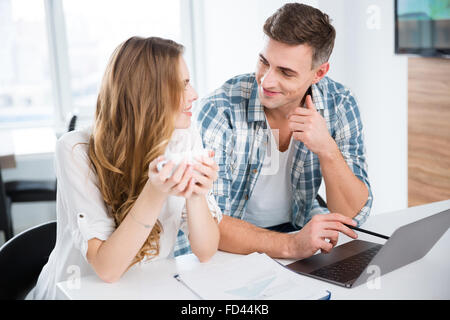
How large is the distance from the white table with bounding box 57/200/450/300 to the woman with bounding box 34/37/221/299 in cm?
4

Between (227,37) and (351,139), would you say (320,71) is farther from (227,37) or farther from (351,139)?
(227,37)


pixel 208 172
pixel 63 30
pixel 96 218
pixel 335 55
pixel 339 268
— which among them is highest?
pixel 63 30

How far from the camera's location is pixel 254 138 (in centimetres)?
172

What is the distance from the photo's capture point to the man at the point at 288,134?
1.60 m

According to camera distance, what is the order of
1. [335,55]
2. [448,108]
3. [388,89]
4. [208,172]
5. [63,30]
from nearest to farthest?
[208,172]
[448,108]
[388,89]
[335,55]
[63,30]

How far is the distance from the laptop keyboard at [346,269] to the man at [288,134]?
32 centimetres

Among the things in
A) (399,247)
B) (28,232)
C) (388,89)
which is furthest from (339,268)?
(388,89)

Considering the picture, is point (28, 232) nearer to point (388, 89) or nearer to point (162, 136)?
point (162, 136)

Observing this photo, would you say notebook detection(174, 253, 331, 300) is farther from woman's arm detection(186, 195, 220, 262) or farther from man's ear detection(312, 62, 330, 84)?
man's ear detection(312, 62, 330, 84)

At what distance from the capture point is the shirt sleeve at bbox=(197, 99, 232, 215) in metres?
1.59

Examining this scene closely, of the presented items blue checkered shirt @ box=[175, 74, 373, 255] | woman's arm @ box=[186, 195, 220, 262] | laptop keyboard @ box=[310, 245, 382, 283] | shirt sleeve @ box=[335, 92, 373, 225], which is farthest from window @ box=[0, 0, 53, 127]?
laptop keyboard @ box=[310, 245, 382, 283]
